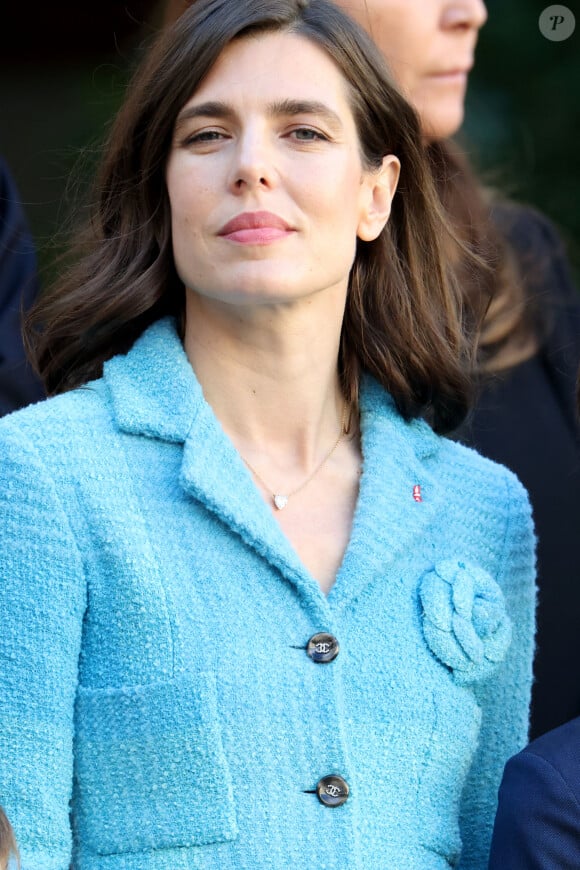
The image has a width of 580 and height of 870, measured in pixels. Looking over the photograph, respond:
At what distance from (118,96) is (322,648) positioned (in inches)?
78.5

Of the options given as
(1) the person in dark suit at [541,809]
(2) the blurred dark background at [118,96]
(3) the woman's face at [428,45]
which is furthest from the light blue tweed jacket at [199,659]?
(2) the blurred dark background at [118,96]

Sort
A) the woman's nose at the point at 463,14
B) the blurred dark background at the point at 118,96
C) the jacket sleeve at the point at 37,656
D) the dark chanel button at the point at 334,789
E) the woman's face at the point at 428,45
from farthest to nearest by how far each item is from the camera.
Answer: the blurred dark background at the point at 118,96
the woman's nose at the point at 463,14
the woman's face at the point at 428,45
the dark chanel button at the point at 334,789
the jacket sleeve at the point at 37,656

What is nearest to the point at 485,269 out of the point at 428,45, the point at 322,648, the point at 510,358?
the point at 510,358

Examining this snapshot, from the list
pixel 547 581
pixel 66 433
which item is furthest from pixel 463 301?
pixel 66 433

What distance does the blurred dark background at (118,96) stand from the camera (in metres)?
3.94

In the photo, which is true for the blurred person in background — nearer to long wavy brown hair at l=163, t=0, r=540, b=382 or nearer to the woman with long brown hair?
long wavy brown hair at l=163, t=0, r=540, b=382

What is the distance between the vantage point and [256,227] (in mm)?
2250

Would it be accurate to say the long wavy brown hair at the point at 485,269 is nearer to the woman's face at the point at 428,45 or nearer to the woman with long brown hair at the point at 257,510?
the woman's face at the point at 428,45

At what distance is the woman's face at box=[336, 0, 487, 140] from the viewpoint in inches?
118

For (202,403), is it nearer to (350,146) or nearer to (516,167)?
(350,146)

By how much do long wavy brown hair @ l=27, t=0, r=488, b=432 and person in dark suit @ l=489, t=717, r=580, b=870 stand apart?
67 centimetres

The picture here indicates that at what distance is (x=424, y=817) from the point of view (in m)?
2.24

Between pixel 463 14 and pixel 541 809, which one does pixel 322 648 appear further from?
pixel 463 14

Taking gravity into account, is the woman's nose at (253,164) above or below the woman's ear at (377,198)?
above
